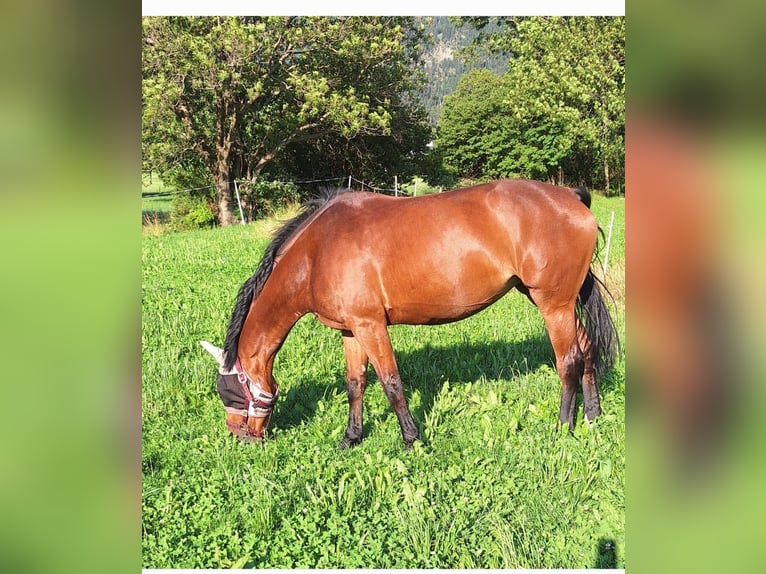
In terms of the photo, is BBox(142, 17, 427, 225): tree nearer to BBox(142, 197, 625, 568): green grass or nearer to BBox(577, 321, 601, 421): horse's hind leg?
BBox(142, 197, 625, 568): green grass

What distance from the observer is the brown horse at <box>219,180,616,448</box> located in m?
4.16

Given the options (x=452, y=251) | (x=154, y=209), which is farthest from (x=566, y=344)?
(x=154, y=209)

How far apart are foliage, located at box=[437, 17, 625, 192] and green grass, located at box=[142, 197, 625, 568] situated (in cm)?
674

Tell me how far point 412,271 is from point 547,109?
1838 cm

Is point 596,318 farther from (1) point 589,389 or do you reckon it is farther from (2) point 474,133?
(2) point 474,133

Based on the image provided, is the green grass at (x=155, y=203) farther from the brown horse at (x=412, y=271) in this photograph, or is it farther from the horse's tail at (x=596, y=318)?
the horse's tail at (x=596, y=318)

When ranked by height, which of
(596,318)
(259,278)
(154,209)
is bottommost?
(596,318)

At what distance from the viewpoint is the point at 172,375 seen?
542 centimetres

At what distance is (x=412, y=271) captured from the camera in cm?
420

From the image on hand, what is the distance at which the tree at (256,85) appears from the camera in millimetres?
17062

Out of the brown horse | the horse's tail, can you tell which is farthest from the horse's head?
the horse's tail
